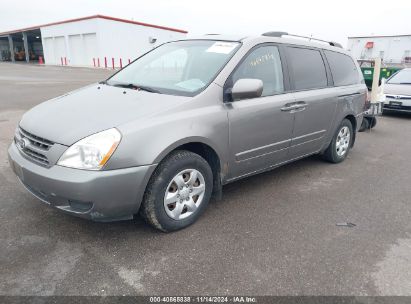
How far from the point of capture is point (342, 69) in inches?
198

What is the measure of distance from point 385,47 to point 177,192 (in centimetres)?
3493

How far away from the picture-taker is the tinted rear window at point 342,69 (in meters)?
4.80

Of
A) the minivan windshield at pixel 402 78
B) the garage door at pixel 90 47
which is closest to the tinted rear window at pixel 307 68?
the minivan windshield at pixel 402 78

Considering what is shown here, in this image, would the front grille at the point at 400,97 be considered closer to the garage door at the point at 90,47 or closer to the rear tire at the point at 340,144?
the rear tire at the point at 340,144

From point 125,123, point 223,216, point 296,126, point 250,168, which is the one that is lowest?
point 223,216

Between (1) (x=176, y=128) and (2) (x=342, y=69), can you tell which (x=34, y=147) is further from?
(2) (x=342, y=69)

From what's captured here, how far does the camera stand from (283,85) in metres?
3.89

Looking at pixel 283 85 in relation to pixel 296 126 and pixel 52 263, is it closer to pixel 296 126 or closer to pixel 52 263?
pixel 296 126

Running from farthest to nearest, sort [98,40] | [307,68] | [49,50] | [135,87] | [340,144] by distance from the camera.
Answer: [49,50] → [98,40] → [340,144] → [307,68] → [135,87]

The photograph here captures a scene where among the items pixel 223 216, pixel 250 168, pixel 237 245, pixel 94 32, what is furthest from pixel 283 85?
pixel 94 32

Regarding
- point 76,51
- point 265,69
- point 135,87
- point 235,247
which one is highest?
point 265,69

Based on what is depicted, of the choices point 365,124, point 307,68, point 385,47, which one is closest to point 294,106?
→ point 307,68

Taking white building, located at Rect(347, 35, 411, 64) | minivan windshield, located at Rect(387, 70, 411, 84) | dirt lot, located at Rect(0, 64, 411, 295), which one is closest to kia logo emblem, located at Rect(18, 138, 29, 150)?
dirt lot, located at Rect(0, 64, 411, 295)

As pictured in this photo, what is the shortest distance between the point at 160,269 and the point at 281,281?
34.5 inches
